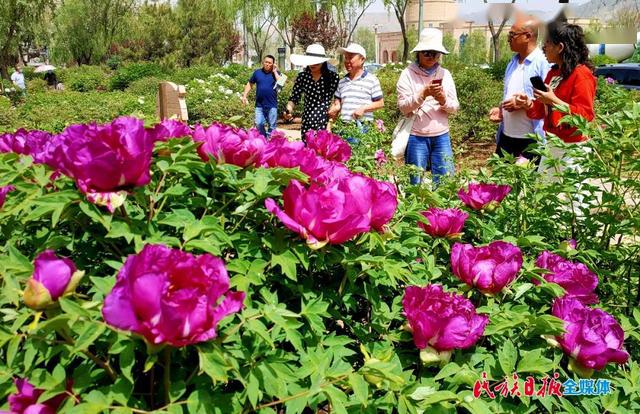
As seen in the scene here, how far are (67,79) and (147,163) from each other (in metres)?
26.4

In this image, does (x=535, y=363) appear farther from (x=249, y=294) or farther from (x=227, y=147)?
(x=227, y=147)

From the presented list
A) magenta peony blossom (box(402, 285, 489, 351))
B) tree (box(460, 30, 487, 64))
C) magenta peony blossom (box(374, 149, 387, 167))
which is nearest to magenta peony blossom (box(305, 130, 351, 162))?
magenta peony blossom (box(402, 285, 489, 351))

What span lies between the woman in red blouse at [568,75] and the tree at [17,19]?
24315 millimetres

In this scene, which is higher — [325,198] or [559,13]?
[559,13]

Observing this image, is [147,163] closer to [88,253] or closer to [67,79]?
[88,253]

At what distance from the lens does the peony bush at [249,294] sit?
2.81 feet

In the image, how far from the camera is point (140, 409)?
0.89 metres

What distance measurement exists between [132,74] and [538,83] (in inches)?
843

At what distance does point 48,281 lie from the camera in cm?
88

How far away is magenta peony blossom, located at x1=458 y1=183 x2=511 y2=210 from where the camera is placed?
1736 mm


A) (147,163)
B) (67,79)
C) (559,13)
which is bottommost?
(67,79)

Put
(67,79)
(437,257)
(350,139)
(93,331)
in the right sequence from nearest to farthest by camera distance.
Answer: (93,331), (437,257), (350,139), (67,79)

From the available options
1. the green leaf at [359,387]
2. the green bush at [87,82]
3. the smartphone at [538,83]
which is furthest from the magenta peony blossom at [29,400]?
the green bush at [87,82]

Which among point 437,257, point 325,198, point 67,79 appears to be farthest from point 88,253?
point 67,79
